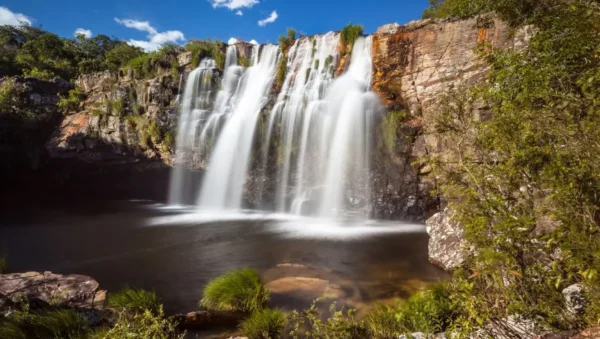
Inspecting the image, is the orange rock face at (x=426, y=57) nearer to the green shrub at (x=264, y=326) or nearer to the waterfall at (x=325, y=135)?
the waterfall at (x=325, y=135)

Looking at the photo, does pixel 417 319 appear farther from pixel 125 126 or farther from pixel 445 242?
pixel 125 126

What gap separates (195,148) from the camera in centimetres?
1956

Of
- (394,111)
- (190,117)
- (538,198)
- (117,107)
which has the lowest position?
(538,198)

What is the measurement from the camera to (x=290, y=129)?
17.4m

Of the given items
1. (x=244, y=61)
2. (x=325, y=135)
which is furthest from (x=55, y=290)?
(x=244, y=61)

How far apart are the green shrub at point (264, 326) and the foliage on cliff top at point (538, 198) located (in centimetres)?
274

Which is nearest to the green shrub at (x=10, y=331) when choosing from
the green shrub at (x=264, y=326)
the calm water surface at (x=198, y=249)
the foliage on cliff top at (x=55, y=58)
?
the calm water surface at (x=198, y=249)

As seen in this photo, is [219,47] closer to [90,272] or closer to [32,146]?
[32,146]

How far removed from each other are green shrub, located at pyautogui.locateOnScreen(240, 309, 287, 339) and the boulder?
5.02 m

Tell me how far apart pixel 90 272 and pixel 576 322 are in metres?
9.93

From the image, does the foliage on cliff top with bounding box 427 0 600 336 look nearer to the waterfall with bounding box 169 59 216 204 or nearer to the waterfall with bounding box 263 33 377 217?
the waterfall with bounding box 263 33 377 217

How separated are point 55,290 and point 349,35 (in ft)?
57.7

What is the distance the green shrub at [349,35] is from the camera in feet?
59.5

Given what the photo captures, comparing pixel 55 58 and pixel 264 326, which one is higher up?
pixel 55 58
